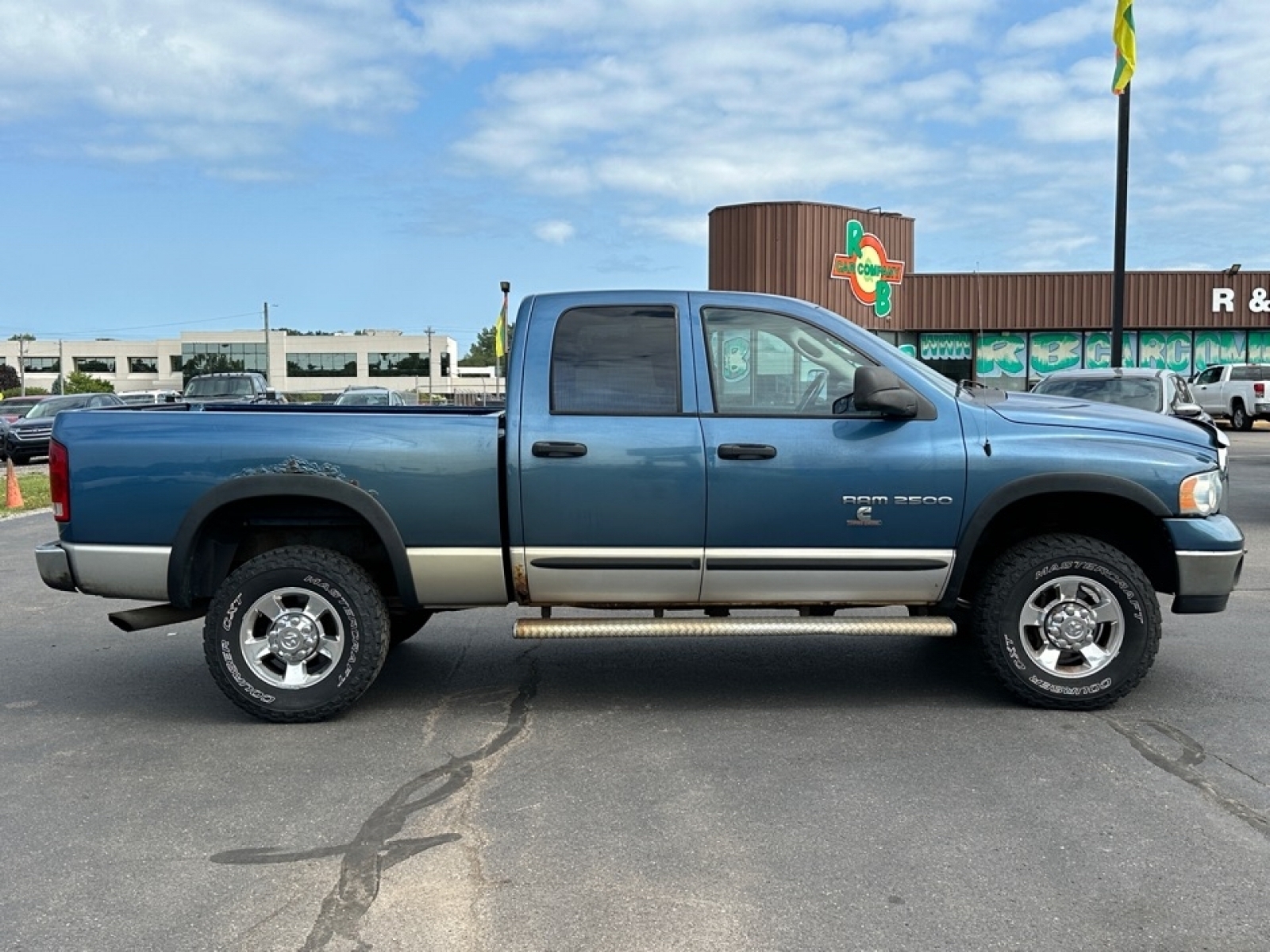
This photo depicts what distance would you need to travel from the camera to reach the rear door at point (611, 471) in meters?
5.28

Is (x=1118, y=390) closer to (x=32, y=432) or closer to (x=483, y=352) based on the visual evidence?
(x=32, y=432)

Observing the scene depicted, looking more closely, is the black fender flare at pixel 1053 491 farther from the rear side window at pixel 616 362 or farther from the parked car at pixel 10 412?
the parked car at pixel 10 412

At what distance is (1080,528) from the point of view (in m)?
5.80

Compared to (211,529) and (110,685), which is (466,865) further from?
(110,685)

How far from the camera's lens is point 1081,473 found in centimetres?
530

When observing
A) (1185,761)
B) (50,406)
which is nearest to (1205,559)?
(1185,761)

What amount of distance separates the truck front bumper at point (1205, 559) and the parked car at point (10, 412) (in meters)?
26.9

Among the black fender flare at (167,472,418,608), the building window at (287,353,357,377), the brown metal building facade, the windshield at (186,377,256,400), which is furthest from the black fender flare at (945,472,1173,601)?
the building window at (287,353,357,377)

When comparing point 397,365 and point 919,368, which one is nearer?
point 919,368

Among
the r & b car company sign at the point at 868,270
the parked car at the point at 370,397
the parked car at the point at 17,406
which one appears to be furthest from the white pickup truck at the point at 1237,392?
the parked car at the point at 17,406

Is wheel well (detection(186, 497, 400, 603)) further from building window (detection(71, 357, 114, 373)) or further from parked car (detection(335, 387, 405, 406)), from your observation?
building window (detection(71, 357, 114, 373))

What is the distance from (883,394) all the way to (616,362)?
4.11ft

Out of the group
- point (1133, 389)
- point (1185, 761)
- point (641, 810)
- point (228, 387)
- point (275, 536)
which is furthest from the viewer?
point (228, 387)

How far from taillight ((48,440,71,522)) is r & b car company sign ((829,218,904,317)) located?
31.1 meters
